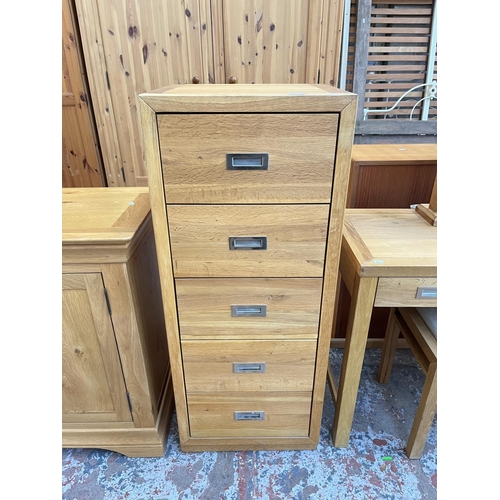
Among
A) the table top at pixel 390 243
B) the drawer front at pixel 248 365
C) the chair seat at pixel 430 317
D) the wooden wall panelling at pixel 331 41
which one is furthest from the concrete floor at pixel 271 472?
the wooden wall panelling at pixel 331 41

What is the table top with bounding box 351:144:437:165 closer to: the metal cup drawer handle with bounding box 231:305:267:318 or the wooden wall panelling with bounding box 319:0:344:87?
the wooden wall panelling with bounding box 319:0:344:87

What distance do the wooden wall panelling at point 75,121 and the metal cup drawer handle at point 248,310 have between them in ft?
4.94

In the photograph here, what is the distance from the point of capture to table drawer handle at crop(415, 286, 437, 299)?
0.98 m

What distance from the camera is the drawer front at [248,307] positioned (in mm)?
958

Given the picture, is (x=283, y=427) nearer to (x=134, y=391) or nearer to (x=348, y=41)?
(x=134, y=391)

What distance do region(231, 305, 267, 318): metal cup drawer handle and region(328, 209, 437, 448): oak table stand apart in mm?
277

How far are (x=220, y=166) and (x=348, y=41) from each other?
63.4 inches

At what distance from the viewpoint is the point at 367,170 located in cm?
135

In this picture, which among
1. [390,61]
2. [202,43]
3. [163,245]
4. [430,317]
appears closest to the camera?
[163,245]

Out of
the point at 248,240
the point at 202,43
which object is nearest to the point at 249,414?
the point at 248,240

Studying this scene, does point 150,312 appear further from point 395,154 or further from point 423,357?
point 395,154

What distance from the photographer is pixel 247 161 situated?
813 mm

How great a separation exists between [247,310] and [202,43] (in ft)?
4.75

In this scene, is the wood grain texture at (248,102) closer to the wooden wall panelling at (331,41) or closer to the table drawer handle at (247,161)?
the table drawer handle at (247,161)
